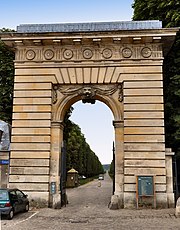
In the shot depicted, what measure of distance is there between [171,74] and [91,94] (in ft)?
19.2

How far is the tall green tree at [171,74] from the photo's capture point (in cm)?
1825

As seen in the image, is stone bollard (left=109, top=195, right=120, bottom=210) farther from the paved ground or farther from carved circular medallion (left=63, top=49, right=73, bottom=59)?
carved circular medallion (left=63, top=49, right=73, bottom=59)

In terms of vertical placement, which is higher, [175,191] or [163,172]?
[163,172]

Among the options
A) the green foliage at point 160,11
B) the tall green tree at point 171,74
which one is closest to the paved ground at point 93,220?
the tall green tree at point 171,74

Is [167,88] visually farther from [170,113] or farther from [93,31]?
[93,31]

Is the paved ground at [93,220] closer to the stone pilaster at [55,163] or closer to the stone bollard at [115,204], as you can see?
the stone bollard at [115,204]

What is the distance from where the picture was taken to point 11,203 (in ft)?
41.5

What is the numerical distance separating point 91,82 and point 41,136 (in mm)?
3994

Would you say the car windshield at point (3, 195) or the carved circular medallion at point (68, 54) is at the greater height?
the carved circular medallion at point (68, 54)

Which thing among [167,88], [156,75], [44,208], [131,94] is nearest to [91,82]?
[131,94]

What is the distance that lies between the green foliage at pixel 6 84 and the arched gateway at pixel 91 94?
28.5 feet

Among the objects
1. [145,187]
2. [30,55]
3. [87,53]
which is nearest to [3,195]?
[145,187]

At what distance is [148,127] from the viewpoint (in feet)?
52.7

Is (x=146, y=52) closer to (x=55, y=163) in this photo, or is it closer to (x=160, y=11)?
(x=160, y=11)
